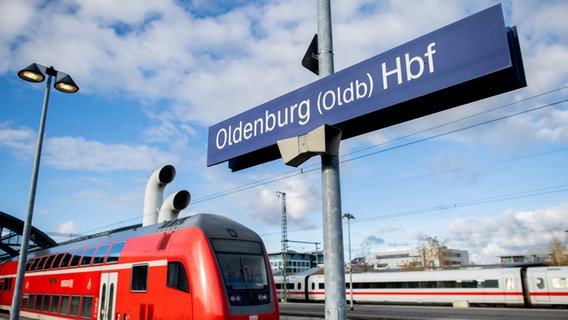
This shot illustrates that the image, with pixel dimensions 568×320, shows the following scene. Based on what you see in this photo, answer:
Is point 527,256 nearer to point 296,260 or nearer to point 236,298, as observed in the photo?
point 296,260

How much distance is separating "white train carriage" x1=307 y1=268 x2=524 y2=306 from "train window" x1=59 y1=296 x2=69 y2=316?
27708mm

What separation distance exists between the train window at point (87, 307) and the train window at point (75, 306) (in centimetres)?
34

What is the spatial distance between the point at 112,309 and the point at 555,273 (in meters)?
28.4

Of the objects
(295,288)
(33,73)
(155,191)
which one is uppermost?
(33,73)

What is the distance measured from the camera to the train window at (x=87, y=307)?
12.2 metres

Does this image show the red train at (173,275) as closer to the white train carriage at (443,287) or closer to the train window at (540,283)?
the white train carriage at (443,287)

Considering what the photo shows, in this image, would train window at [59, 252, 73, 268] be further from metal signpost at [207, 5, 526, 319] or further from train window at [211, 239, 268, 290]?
metal signpost at [207, 5, 526, 319]

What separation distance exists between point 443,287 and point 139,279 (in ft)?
92.1

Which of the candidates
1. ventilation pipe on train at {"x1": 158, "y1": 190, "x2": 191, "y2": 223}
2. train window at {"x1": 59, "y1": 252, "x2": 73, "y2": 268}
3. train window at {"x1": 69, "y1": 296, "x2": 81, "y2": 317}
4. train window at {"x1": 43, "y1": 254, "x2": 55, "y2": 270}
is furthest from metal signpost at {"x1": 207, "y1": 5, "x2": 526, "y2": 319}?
train window at {"x1": 43, "y1": 254, "x2": 55, "y2": 270}

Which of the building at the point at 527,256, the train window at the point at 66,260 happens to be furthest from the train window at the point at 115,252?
the building at the point at 527,256

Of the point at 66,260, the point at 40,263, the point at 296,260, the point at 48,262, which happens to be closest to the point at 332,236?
the point at 66,260

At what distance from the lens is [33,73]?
9805 mm

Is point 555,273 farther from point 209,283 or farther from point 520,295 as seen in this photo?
point 209,283

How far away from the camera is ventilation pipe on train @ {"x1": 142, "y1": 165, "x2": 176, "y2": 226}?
603 inches
